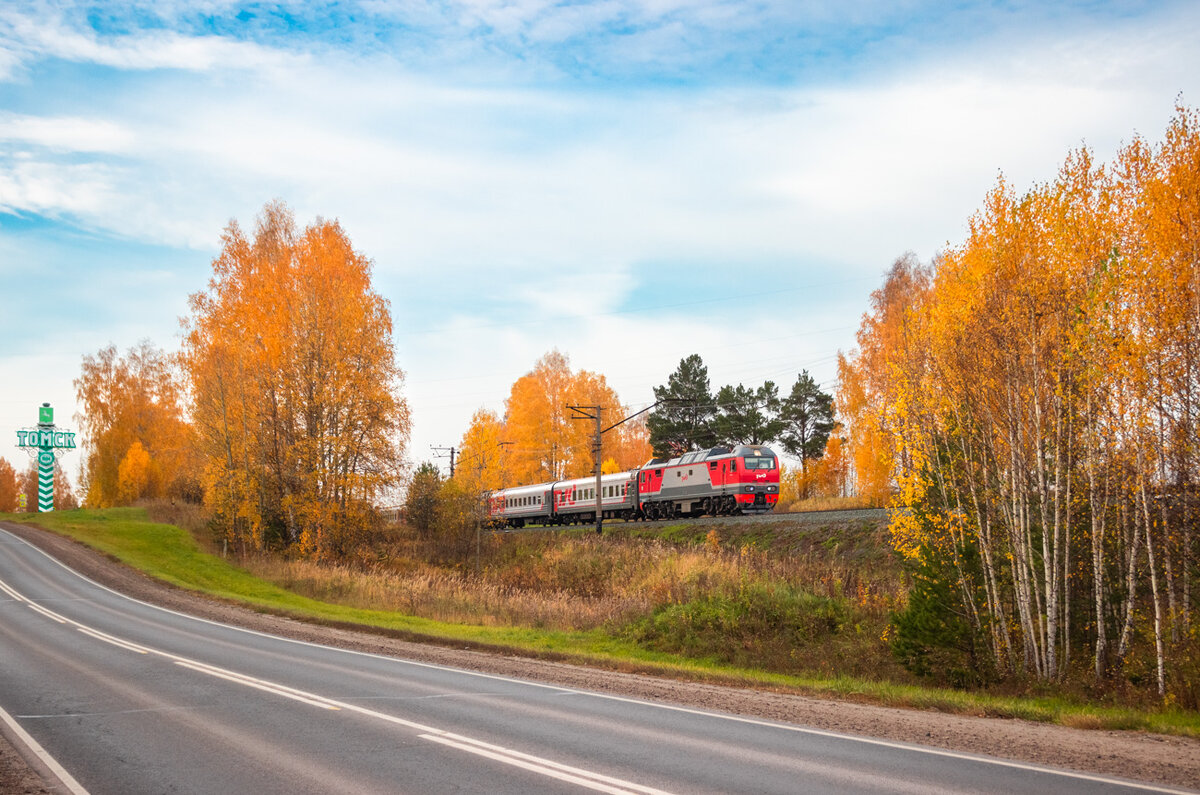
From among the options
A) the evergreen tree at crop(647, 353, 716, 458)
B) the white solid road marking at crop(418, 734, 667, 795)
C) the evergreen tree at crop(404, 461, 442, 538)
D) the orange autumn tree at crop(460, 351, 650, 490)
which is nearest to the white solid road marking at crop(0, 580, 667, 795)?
the white solid road marking at crop(418, 734, 667, 795)

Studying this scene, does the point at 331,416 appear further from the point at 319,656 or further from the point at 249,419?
the point at 319,656

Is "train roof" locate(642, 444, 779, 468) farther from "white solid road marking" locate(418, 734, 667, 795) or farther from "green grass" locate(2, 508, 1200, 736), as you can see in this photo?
"white solid road marking" locate(418, 734, 667, 795)

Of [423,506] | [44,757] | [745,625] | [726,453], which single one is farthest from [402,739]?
[423,506]

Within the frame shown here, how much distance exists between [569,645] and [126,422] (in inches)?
2214

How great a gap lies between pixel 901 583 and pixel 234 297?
31.2 metres

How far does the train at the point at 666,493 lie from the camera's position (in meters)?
37.8

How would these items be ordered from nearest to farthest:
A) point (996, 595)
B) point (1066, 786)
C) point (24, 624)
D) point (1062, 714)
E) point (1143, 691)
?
point (1066, 786), point (1062, 714), point (1143, 691), point (996, 595), point (24, 624)

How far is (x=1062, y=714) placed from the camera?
382 inches

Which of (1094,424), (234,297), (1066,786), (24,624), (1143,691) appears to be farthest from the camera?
(234,297)

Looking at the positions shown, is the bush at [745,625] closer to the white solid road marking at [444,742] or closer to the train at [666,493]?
the white solid road marking at [444,742]

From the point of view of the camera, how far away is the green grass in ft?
32.8

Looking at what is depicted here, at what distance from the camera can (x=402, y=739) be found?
26.0 ft

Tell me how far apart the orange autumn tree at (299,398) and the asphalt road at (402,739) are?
18182 mm

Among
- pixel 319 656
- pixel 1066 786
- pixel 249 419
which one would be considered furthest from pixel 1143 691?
pixel 249 419
